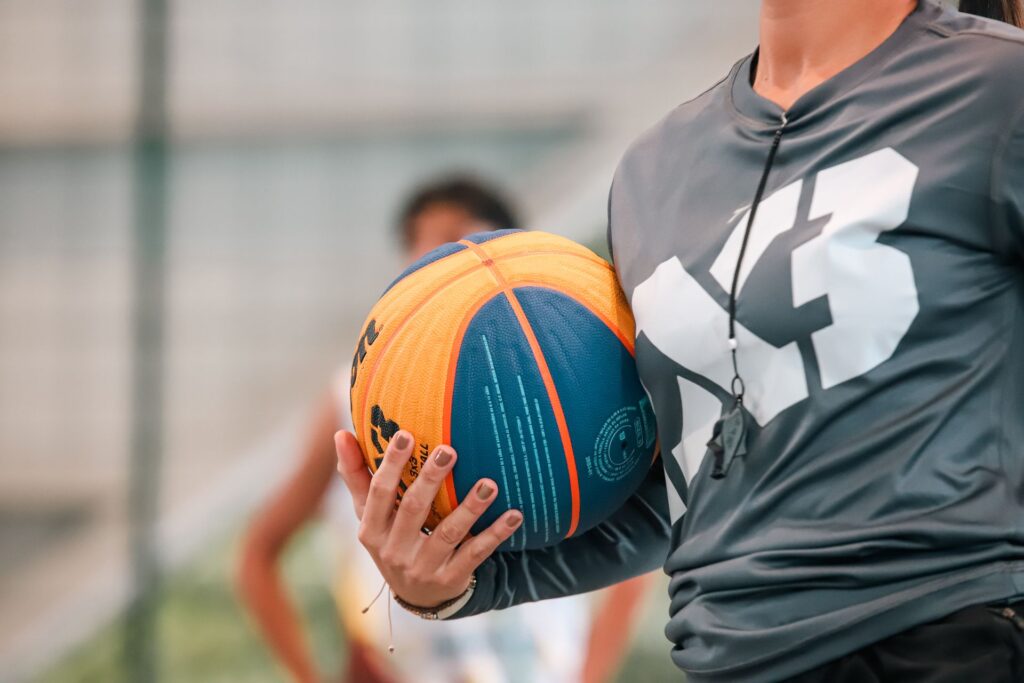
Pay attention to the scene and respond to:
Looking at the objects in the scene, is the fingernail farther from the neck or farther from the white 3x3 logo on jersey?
the neck

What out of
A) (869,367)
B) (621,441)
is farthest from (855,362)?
(621,441)

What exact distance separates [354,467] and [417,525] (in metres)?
0.10

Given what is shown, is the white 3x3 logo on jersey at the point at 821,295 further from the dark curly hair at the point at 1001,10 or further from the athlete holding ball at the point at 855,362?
the dark curly hair at the point at 1001,10

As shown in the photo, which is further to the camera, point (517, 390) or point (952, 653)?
point (517, 390)

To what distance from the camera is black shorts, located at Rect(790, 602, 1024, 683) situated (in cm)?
84

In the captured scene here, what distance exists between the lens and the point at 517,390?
3.73ft

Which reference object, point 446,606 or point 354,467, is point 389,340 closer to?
point 354,467

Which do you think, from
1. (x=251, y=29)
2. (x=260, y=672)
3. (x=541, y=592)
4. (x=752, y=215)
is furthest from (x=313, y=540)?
(x=752, y=215)

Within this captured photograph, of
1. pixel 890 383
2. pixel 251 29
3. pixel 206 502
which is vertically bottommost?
pixel 206 502

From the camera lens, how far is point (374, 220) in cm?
369

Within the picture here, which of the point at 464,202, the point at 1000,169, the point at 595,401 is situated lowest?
the point at 464,202

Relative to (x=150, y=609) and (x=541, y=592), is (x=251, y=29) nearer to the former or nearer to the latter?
(x=150, y=609)

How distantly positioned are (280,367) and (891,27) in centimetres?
290

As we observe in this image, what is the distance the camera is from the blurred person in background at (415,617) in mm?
2521
